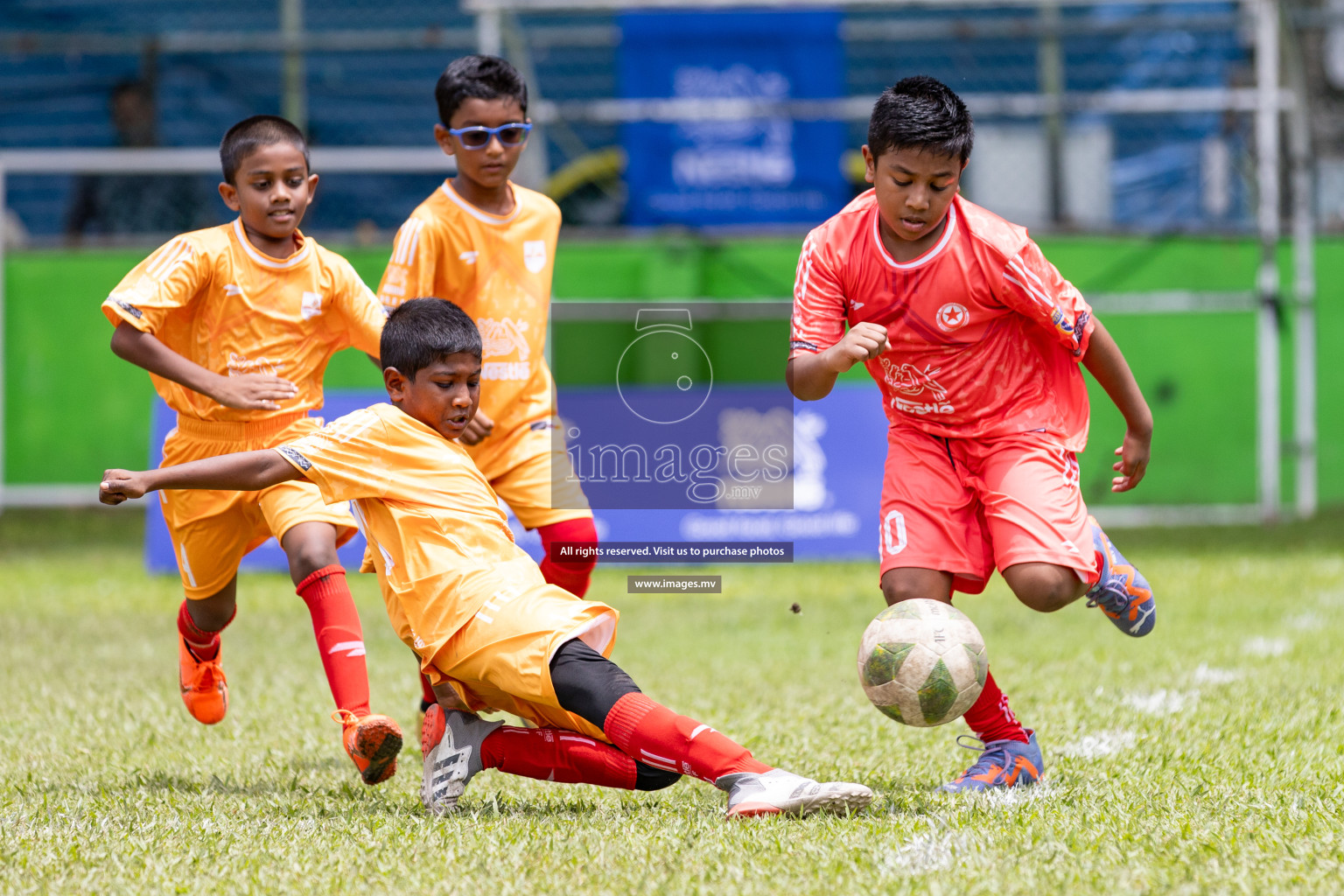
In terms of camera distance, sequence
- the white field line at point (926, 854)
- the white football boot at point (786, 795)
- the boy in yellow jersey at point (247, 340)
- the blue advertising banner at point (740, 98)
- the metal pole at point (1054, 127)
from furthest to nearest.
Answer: the metal pole at point (1054, 127) < the blue advertising banner at point (740, 98) < the boy in yellow jersey at point (247, 340) < the white football boot at point (786, 795) < the white field line at point (926, 854)

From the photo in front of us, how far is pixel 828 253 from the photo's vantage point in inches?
158

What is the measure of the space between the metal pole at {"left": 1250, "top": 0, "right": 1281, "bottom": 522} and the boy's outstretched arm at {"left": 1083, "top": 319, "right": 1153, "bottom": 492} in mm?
7111

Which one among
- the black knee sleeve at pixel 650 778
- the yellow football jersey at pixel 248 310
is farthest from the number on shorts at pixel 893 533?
the yellow football jersey at pixel 248 310

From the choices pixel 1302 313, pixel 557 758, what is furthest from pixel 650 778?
pixel 1302 313

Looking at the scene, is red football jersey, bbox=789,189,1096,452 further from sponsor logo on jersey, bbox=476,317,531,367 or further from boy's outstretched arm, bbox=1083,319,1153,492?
sponsor logo on jersey, bbox=476,317,531,367

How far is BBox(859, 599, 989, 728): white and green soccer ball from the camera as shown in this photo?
145 inches

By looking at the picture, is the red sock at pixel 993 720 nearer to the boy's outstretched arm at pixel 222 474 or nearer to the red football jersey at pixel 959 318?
the red football jersey at pixel 959 318

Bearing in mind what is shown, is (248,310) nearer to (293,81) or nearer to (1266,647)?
(1266,647)

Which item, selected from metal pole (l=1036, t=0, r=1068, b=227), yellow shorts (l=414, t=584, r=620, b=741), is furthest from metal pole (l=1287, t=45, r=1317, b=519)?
yellow shorts (l=414, t=584, r=620, b=741)

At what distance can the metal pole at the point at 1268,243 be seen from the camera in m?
10.7

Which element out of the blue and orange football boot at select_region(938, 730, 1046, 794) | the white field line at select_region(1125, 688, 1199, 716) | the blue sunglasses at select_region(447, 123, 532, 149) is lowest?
the white field line at select_region(1125, 688, 1199, 716)

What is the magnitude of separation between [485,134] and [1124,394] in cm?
207

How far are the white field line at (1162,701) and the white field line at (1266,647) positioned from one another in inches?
39.5

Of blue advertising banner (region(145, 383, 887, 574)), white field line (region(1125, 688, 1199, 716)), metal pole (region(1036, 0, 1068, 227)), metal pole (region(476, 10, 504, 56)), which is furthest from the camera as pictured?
metal pole (region(1036, 0, 1068, 227))
